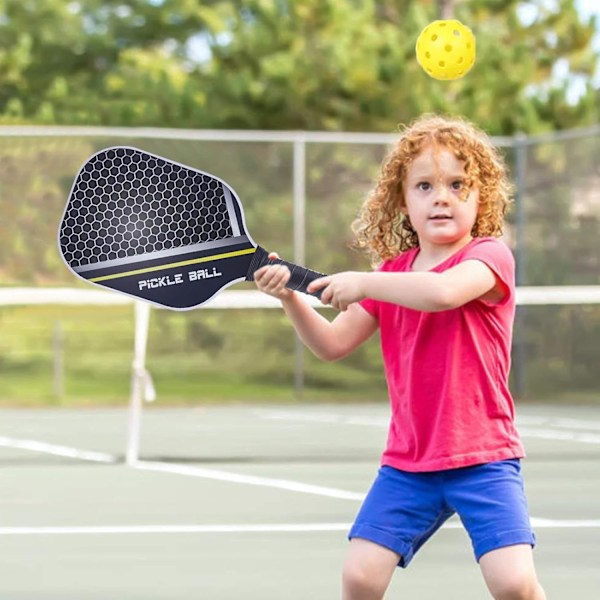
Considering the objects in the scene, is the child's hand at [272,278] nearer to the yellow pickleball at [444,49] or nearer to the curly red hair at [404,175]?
the curly red hair at [404,175]

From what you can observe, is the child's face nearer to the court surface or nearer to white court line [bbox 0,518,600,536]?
the court surface

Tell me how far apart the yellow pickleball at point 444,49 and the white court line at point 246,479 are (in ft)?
7.19

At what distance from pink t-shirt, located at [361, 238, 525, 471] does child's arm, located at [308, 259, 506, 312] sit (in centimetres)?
9

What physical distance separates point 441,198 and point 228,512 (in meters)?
3.38

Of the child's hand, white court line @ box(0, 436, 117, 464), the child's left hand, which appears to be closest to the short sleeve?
the child's left hand

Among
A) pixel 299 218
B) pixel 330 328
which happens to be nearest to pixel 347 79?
pixel 299 218

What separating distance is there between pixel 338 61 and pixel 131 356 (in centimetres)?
552

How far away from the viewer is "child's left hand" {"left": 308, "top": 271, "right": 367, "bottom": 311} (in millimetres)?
3721

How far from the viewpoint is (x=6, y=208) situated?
12.8 m

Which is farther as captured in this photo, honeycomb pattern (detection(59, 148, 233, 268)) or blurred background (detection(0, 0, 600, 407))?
blurred background (detection(0, 0, 600, 407))

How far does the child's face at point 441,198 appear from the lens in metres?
3.93

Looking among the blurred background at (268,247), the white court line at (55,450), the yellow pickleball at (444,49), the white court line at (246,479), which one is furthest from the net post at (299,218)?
the yellow pickleball at (444,49)

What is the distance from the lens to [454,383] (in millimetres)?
3873

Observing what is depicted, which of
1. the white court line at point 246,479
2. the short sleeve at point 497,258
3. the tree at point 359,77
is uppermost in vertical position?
the tree at point 359,77
